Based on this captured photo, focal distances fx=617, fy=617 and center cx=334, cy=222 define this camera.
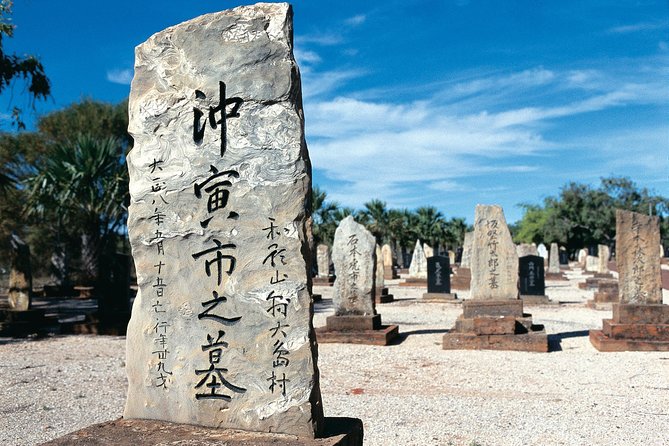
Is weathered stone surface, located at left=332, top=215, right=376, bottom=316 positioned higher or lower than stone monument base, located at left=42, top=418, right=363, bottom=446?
higher

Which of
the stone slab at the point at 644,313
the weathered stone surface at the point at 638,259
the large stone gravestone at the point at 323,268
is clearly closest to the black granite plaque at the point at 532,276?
the weathered stone surface at the point at 638,259

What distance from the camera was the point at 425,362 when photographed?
8.72 metres

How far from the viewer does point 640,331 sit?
9234mm

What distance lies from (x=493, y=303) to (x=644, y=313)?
229 centimetres

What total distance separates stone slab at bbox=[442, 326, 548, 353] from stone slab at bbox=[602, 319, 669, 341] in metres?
1.01

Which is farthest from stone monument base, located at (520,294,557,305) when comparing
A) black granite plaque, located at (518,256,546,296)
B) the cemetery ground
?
the cemetery ground

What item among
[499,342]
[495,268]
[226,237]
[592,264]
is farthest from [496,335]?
[592,264]

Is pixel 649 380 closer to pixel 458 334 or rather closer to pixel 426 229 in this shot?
pixel 458 334

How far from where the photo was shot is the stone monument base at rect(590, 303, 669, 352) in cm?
909

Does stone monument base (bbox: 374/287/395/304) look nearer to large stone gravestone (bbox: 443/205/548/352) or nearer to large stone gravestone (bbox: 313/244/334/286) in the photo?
large stone gravestone (bbox: 443/205/548/352)

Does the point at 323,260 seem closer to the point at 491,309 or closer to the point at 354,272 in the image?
the point at 354,272

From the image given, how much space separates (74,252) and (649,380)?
26090 millimetres

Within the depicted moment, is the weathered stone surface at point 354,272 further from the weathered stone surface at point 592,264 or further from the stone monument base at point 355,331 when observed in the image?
the weathered stone surface at point 592,264

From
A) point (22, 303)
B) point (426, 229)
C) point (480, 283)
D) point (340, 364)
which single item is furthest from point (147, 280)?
point (426, 229)
